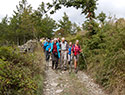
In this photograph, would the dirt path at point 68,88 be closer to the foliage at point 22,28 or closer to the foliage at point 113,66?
the foliage at point 113,66

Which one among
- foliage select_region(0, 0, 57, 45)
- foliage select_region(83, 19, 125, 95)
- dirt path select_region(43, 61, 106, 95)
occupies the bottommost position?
dirt path select_region(43, 61, 106, 95)

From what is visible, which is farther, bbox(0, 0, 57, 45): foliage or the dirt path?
bbox(0, 0, 57, 45): foliage

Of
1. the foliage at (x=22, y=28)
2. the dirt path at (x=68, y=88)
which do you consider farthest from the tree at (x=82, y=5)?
the foliage at (x=22, y=28)

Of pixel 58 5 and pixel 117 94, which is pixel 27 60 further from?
pixel 58 5

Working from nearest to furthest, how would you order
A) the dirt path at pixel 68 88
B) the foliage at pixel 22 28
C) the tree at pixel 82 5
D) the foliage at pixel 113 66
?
the foliage at pixel 113 66 < the dirt path at pixel 68 88 < the tree at pixel 82 5 < the foliage at pixel 22 28

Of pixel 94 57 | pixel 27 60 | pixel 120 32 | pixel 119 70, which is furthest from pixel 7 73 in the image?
pixel 94 57

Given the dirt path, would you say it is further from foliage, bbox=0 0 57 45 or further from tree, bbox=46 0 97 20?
foliage, bbox=0 0 57 45

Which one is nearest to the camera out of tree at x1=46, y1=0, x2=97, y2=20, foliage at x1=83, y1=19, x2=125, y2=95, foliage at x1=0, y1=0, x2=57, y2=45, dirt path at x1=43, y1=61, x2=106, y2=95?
foliage at x1=83, y1=19, x2=125, y2=95

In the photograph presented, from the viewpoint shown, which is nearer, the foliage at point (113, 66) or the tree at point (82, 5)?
the foliage at point (113, 66)

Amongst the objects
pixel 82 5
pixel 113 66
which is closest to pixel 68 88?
pixel 113 66

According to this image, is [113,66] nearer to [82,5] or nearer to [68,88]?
[68,88]

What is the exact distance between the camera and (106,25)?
8.84 meters

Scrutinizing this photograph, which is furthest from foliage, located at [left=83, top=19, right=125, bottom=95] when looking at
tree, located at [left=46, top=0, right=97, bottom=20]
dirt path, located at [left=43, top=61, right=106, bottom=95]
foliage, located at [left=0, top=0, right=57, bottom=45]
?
foliage, located at [left=0, top=0, right=57, bottom=45]

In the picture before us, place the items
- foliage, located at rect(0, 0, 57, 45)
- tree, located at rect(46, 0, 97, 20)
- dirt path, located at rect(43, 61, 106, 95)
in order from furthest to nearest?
foliage, located at rect(0, 0, 57, 45) → tree, located at rect(46, 0, 97, 20) → dirt path, located at rect(43, 61, 106, 95)
